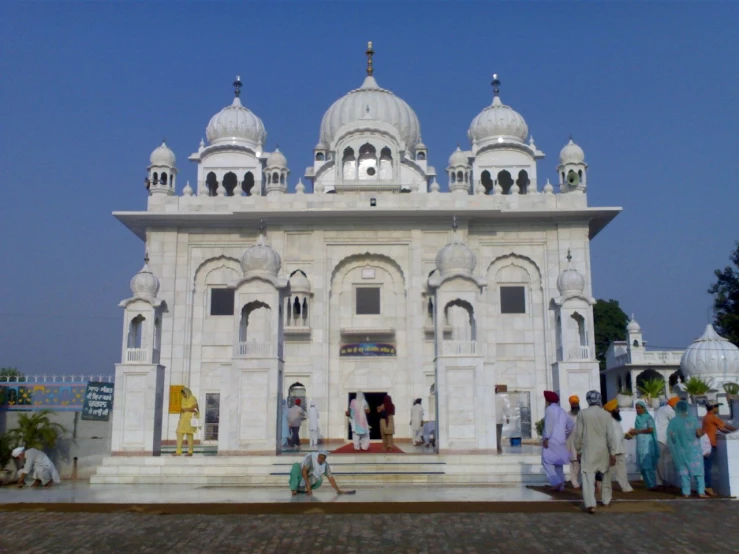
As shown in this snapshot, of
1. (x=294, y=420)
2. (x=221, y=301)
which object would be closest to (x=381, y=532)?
(x=294, y=420)

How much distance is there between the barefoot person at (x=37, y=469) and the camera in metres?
12.2

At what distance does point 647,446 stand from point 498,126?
19227 millimetres

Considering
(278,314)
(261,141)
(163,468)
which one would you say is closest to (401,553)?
(163,468)

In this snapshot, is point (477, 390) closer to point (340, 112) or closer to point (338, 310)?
point (338, 310)

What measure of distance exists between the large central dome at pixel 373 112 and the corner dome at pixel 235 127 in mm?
3060

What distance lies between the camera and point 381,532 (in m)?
7.41

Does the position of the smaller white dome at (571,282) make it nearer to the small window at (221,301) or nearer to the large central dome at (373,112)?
the small window at (221,301)

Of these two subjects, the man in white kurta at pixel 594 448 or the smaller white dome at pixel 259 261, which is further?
the smaller white dome at pixel 259 261

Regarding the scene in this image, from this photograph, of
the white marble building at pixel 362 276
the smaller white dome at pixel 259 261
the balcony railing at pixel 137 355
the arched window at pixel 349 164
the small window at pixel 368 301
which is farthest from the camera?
the arched window at pixel 349 164

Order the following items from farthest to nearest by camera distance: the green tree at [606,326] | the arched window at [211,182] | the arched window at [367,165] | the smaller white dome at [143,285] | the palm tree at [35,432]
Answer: the green tree at [606,326]
the arched window at [211,182]
the arched window at [367,165]
the smaller white dome at [143,285]
the palm tree at [35,432]

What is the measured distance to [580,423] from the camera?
8500 mm

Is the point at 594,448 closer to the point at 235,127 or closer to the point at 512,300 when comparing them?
the point at 512,300

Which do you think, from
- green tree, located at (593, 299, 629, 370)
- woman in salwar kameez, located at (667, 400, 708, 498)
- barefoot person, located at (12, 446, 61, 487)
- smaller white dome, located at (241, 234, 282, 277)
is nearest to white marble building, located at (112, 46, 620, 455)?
smaller white dome, located at (241, 234, 282, 277)

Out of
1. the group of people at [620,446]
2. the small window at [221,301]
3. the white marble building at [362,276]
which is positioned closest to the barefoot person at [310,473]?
the group of people at [620,446]
